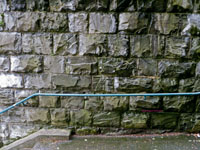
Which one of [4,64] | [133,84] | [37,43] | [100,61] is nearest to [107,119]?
[133,84]

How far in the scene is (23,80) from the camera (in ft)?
9.48

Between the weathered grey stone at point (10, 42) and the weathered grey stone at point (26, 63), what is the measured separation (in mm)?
125

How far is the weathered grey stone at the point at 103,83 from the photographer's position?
2.79 m

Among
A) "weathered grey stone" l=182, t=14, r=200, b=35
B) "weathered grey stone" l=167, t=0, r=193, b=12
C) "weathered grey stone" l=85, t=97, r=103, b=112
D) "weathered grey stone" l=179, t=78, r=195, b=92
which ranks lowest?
"weathered grey stone" l=85, t=97, r=103, b=112

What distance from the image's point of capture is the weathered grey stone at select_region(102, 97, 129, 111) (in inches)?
112

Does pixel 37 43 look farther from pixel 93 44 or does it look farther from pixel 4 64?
pixel 93 44

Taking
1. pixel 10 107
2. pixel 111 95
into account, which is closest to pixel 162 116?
pixel 111 95

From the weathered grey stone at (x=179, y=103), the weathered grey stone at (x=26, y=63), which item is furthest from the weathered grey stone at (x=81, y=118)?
the weathered grey stone at (x=179, y=103)

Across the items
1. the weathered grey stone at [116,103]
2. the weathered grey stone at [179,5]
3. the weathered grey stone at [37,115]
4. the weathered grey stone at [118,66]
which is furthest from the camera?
the weathered grey stone at [37,115]

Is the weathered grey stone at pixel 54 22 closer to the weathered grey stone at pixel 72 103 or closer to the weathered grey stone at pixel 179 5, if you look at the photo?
the weathered grey stone at pixel 72 103

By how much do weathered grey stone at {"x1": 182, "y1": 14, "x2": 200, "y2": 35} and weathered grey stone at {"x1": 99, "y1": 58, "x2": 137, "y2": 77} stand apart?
2.85 feet

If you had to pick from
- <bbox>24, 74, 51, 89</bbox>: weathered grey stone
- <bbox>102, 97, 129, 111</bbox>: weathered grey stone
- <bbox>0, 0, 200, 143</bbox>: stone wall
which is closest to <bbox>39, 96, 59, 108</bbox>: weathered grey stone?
<bbox>0, 0, 200, 143</bbox>: stone wall

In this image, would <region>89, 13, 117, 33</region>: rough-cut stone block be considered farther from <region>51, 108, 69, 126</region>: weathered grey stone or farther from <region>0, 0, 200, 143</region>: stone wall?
<region>51, 108, 69, 126</region>: weathered grey stone

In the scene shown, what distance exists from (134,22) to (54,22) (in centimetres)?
119
